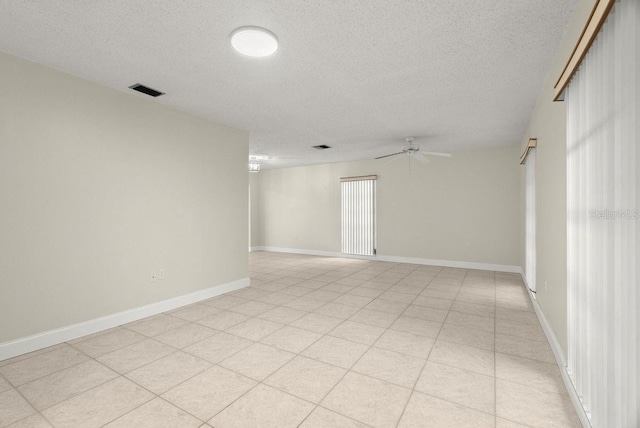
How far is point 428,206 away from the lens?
709cm

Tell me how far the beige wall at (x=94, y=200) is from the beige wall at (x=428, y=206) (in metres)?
4.48

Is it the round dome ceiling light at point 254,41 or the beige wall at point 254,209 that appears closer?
the round dome ceiling light at point 254,41

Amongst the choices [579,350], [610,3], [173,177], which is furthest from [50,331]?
[610,3]

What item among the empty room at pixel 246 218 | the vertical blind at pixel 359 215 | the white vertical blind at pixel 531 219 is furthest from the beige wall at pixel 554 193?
the vertical blind at pixel 359 215

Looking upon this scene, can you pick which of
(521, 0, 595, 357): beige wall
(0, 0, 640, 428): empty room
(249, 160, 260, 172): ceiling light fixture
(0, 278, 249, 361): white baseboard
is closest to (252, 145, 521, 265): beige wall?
(0, 0, 640, 428): empty room

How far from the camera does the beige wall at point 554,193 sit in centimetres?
223

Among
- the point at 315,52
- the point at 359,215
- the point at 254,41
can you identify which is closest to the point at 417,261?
the point at 359,215

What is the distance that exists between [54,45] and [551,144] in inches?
179

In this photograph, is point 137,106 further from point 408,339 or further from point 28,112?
point 408,339

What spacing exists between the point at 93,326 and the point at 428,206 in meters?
6.64

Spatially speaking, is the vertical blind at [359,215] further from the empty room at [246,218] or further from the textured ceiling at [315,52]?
the textured ceiling at [315,52]

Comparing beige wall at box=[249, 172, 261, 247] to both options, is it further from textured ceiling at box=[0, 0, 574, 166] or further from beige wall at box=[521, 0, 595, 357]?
beige wall at box=[521, 0, 595, 357]

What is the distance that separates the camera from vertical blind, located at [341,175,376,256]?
7891 millimetres

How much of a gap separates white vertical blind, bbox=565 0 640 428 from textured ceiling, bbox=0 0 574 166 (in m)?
0.88
